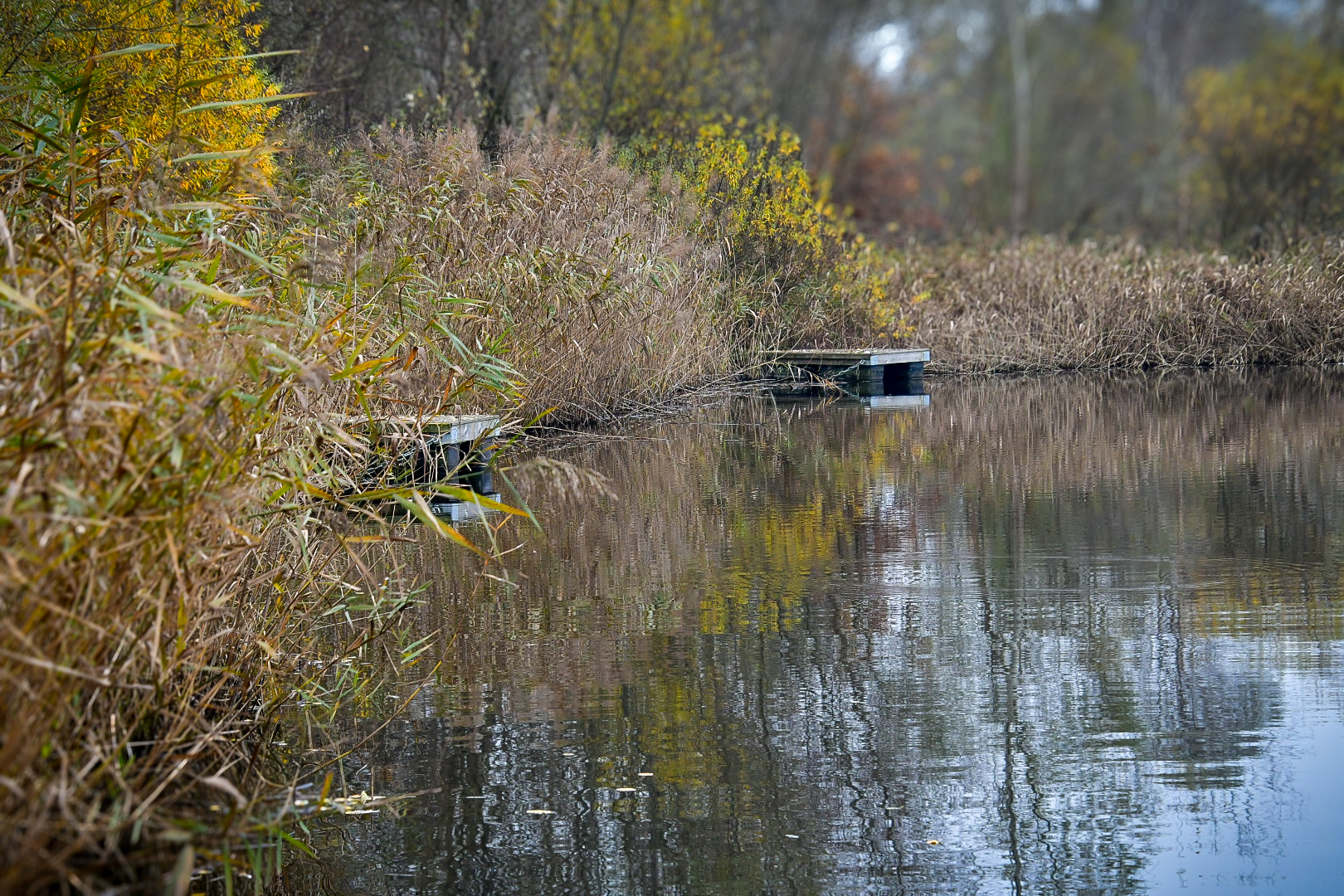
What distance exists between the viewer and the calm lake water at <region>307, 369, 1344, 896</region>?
10.9ft

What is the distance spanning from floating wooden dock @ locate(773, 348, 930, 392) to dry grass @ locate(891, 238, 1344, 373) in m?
1.07

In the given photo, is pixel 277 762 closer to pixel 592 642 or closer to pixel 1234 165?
pixel 592 642

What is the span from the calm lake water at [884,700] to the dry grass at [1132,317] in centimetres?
818

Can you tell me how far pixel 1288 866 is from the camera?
323 centimetres

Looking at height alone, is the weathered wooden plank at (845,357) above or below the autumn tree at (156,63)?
below

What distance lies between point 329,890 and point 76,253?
4.88 ft

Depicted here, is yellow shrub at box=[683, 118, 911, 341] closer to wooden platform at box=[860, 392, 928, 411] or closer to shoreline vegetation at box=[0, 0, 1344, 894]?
wooden platform at box=[860, 392, 928, 411]

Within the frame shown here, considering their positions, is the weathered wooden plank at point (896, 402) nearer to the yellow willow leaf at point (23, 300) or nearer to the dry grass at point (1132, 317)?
the dry grass at point (1132, 317)

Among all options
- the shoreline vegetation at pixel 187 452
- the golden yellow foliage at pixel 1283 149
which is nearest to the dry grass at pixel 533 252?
the shoreline vegetation at pixel 187 452

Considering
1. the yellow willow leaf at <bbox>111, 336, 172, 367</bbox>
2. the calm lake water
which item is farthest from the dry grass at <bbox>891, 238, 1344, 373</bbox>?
the yellow willow leaf at <bbox>111, 336, 172, 367</bbox>

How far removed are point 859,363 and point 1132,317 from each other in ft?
12.4

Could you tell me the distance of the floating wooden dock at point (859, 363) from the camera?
47.3ft

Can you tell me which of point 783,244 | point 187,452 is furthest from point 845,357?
point 187,452

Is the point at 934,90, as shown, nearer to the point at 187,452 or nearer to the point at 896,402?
the point at 896,402
